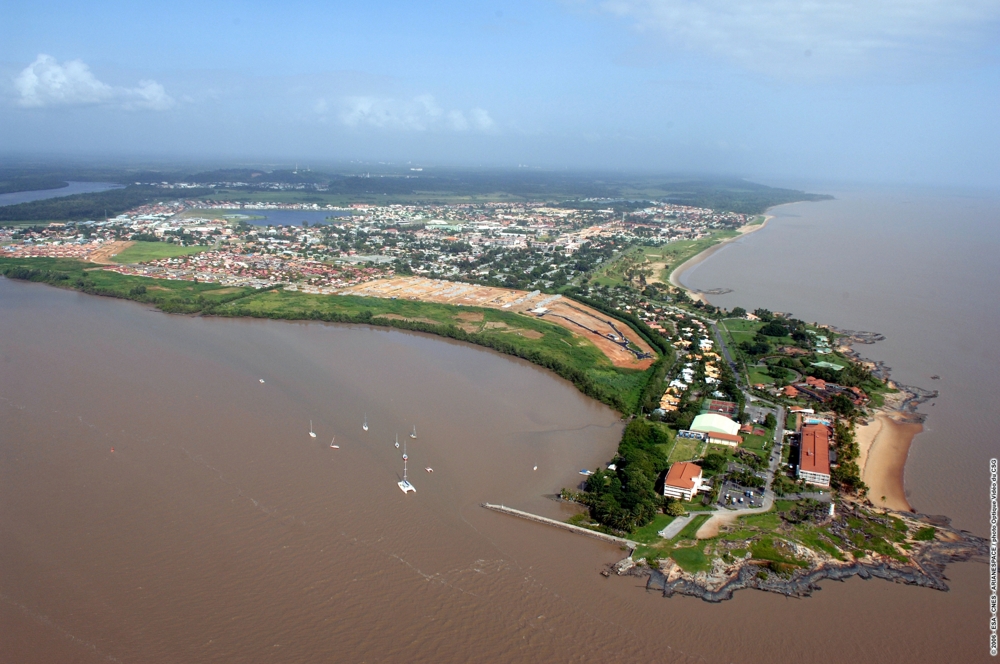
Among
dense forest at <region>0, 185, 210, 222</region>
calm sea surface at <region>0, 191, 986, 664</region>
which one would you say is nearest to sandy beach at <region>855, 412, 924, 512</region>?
calm sea surface at <region>0, 191, 986, 664</region>

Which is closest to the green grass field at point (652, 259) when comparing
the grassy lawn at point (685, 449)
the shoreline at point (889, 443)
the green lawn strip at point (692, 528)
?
the shoreline at point (889, 443)

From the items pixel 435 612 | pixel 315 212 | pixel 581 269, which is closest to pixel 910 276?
pixel 581 269

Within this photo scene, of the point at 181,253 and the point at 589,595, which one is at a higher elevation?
the point at 181,253

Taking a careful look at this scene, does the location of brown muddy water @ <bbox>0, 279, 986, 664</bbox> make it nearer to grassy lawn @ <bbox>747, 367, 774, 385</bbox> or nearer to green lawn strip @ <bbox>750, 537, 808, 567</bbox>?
green lawn strip @ <bbox>750, 537, 808, 567</bbox>

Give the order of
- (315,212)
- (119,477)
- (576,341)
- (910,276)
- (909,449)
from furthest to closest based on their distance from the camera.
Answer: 1. (315,212)
2. (910,276)
3. (576,341)
4. (909,449)
5. (119,477)

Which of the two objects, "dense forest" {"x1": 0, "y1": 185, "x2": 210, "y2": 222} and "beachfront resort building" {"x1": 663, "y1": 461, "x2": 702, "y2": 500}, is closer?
"beachfront resort building" {"x1": 663, "y1": 461, "x2": 702, "y2": 500}

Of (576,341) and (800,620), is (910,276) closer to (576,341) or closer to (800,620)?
(576,341)
